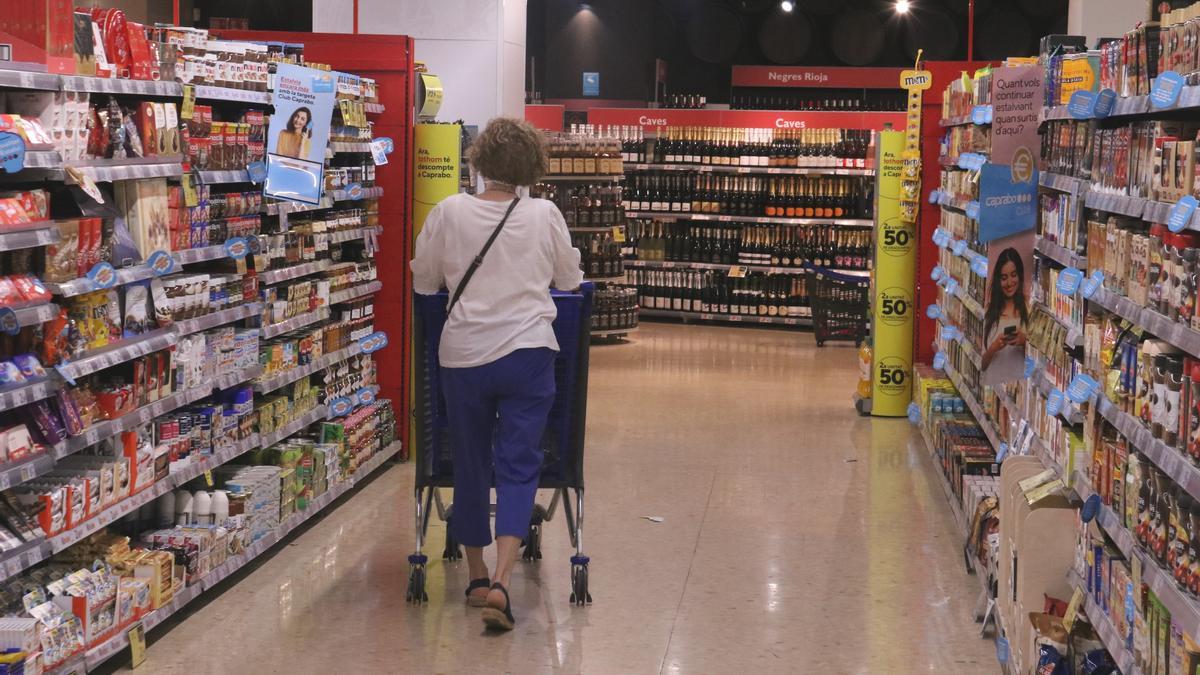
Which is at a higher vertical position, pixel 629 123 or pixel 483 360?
pixel 629 123

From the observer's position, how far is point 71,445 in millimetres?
4215

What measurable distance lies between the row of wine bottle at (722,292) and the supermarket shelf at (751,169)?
103cm

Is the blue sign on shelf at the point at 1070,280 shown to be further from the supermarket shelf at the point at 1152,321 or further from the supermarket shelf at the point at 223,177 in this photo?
the supermarket shelf at the point at 223,177

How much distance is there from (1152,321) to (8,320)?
2.90 m

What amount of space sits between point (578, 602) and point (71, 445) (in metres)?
1.94

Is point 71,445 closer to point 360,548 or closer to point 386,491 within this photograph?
point 360,548

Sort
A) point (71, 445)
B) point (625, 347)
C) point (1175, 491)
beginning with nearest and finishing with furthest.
→ point (1175, 491), point (71, 445), point (625, 347)

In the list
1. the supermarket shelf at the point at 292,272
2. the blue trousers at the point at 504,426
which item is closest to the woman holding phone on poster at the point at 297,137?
the supermarket shelf at the point at 292,272

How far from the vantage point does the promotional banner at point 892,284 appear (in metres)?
9.31

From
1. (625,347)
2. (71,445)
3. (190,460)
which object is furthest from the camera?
(625,347)

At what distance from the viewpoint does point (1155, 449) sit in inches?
129

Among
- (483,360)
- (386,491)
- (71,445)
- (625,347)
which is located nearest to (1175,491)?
(483,360)

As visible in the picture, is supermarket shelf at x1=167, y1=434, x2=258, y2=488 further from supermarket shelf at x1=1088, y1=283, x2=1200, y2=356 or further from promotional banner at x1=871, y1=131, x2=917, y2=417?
promotional banner at x1=871, y1=131, x2=917, y2=417

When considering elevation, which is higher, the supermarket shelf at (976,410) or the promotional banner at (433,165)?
the promotional banner at (433,165)
